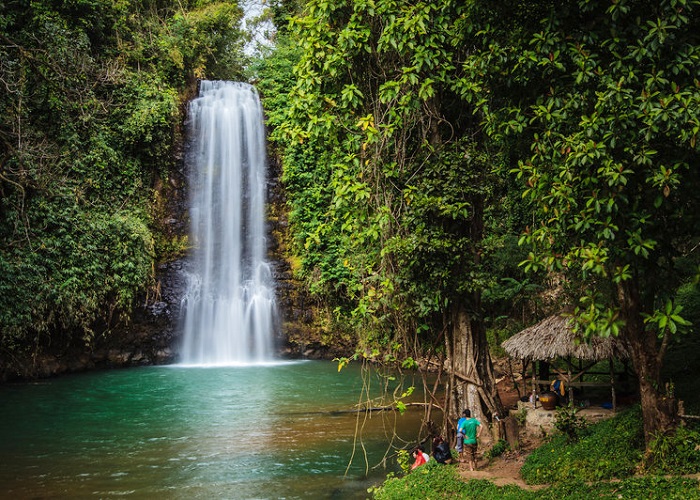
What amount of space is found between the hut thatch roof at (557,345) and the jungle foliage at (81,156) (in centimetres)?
1280

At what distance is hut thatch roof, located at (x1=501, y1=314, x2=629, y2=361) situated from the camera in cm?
921

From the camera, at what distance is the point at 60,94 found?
18.2 metres

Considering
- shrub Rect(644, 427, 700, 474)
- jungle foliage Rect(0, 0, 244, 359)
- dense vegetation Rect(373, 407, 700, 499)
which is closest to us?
dense vegetation Rect(373, 407, 700, 499)

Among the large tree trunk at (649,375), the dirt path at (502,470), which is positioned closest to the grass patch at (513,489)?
the dirt path at (502,470)

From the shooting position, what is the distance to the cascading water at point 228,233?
2112 cm

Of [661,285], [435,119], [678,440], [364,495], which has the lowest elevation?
[364,495]

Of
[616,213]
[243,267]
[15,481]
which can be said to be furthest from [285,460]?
[243,267]

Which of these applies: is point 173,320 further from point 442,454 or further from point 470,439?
point 470,439

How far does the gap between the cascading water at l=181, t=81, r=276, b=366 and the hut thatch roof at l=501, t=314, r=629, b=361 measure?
1280 centimetres

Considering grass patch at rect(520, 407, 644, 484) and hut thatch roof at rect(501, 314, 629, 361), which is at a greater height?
hut thatch roof at rect(501, 314, 629, 361)

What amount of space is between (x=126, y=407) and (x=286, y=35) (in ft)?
62.2

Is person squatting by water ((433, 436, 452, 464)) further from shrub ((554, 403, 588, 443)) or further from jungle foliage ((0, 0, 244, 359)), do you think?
jungle foliage ((0, 0, 244, 359))

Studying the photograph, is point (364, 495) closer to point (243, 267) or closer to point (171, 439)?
point (171, 439)

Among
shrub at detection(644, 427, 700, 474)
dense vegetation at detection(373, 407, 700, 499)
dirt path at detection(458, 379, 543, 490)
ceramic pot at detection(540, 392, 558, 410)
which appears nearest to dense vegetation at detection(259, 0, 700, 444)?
shrub at detection(644, 427, 700, 474)
